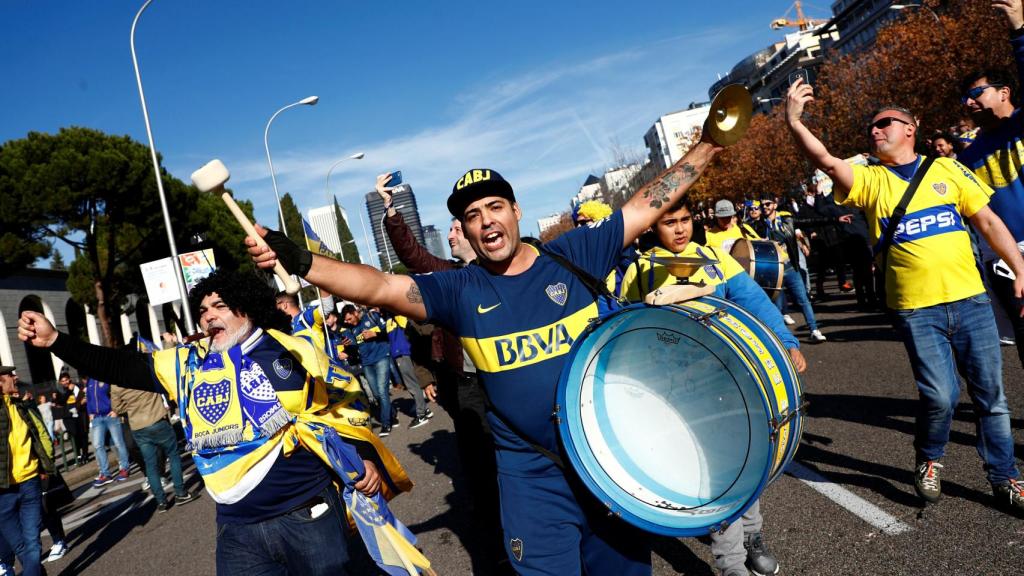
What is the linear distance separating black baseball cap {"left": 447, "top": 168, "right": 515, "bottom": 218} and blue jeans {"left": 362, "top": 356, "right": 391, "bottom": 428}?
8.37 meters

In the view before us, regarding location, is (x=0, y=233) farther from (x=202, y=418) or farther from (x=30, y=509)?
(x=202, y=418)

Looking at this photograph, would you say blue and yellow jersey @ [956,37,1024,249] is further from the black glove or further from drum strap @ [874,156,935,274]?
the black glove

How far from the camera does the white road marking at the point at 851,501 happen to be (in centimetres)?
363

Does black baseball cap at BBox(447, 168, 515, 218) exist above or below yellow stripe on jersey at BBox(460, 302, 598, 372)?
above

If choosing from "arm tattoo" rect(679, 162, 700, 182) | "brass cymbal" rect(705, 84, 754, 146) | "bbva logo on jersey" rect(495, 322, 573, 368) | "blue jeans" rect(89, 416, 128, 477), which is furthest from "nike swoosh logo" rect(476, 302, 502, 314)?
"blue jeans" rect(89, 416, 128, 477)

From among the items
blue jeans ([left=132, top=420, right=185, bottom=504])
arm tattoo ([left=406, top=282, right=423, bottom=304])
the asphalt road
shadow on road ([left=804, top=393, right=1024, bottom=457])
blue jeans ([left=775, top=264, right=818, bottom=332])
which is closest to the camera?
arm tattoo ([left=406, top=282, right=423, bottom=304])

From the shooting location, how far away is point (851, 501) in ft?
13.4

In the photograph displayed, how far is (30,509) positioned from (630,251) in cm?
528

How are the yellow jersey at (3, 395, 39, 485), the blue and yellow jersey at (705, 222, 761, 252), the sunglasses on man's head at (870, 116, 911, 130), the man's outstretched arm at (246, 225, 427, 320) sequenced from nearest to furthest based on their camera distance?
the man's outstretched arm at (246, 225, 427, 320) < the sunglasses on man's head at (870, 116, 911, 130) < the blue and yellow jersey at (705, 222, 761, 252) < the yellow jersey at (3, 395, 39, 485)

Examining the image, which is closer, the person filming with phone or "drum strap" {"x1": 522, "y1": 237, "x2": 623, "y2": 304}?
"drum strap" {"x1": 522, "y1": 237, "x2": 623, "y2": 304}

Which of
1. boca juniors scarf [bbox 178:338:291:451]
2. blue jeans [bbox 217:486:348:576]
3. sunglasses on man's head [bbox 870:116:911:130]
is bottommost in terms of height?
blue jeans [bbox 217:486:348:576]

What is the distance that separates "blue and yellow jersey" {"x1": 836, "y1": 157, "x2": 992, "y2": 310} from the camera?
11.6 ft

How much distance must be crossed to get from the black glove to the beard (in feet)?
4.02

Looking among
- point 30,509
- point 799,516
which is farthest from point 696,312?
point 30,509
